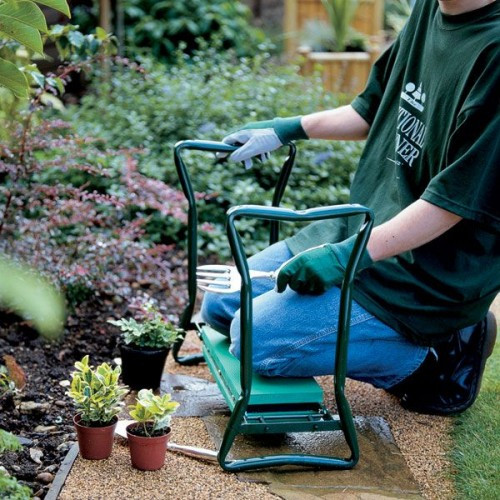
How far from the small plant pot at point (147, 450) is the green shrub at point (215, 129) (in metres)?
2.03

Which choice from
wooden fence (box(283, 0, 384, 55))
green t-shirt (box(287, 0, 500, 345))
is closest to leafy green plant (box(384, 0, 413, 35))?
wooden fence (box(283, 0, 384, 55))

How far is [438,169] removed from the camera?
2.73 m

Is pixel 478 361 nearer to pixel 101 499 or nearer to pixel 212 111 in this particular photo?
pixel 101 499

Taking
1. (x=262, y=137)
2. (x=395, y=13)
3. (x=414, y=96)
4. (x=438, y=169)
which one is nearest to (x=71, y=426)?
(x=262, y=137)

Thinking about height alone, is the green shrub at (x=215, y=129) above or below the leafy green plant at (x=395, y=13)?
above

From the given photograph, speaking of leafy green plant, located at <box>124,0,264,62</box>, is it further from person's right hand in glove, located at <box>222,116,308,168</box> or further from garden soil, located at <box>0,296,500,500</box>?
person's right hand in glove, located at <box>222,116,308,168</box>

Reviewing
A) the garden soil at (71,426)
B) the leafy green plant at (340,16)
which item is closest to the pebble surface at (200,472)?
the garden soil at (71,426)

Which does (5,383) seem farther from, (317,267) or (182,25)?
(182,25)

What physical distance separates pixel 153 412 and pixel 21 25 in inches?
43.5

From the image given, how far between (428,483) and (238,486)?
1.81 ft

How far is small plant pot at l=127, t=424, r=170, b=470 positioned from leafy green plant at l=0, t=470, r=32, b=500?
468 millimetres

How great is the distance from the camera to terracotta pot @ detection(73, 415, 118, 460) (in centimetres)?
257

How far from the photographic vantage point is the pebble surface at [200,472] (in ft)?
8.14

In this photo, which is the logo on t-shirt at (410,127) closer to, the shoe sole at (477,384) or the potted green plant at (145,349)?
the shoe sole at (477,384)
